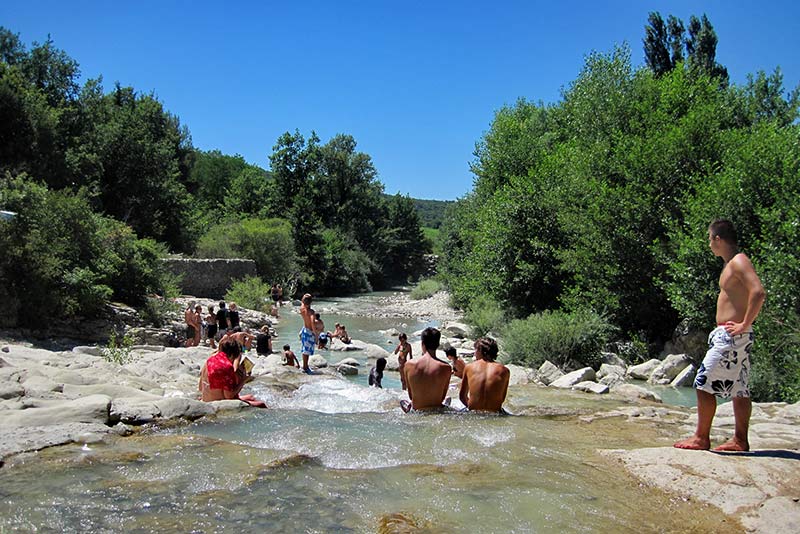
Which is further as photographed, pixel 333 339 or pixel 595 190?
pixel 333 339

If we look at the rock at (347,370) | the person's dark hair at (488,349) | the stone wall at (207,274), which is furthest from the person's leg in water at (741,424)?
the stone wall at (207,274)

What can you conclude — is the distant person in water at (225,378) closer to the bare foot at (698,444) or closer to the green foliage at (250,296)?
the bare foot at (698,444)

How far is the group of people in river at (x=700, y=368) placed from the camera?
5125mm

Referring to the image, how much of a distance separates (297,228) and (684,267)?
37231mm

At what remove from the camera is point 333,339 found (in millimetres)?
20297

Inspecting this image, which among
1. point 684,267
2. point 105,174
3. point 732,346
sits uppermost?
point 105,174

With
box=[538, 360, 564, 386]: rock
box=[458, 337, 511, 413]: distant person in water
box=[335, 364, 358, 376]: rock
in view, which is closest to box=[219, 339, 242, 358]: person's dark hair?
box=[458, 337, 511, 413]: distant person in water

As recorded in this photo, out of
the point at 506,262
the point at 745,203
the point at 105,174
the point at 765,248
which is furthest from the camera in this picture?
the point at 105,174

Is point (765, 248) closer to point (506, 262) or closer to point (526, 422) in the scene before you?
point (526, 422)

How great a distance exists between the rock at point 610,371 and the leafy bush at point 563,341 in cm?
90

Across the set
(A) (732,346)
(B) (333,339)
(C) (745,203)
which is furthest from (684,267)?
(B) (333,339)

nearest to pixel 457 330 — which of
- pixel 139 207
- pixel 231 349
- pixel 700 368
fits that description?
pixel 231 349

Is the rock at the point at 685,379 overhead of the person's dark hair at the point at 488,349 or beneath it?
beneath

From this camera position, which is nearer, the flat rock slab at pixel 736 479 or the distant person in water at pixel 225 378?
the flat rock slab at pixel 736 479
